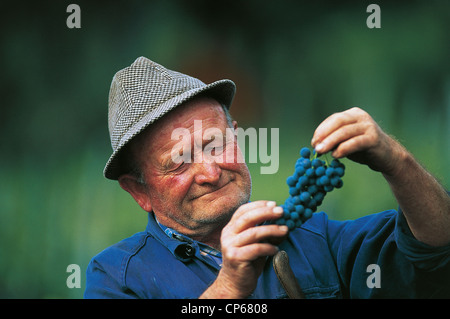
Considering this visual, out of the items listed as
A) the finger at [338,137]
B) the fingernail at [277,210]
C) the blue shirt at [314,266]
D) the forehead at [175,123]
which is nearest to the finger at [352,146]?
the finger at [338,137]

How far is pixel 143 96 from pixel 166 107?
12 centimetres

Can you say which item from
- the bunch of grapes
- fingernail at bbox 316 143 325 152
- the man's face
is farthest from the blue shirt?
fingernail at bbox 316 143 325 152

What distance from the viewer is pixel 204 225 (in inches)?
57.6

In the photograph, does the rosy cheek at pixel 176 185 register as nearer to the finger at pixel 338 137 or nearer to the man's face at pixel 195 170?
the man's face at pixel 195 170

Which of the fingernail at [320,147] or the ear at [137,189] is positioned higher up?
the fingernail at [320,147]

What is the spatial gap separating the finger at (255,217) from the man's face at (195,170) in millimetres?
330

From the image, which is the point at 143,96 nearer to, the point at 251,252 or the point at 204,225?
the point at 204,225

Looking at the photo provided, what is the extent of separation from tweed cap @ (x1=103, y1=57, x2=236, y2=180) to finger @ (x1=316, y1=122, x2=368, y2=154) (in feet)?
1.65

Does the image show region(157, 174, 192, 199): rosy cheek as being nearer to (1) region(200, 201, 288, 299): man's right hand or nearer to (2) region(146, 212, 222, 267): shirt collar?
(2) region(146, 212, 222, 267): shirt collar

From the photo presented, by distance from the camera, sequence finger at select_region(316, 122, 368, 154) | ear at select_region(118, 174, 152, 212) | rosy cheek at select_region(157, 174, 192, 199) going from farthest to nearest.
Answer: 1. ear at select_region(118, 174, 152, 212)
2. rosy cheek at select_region(157, 174, 192, 199)
3. finger at select_region(316, 122, 368, 154)

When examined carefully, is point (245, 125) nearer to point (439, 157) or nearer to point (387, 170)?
point (439, 157)

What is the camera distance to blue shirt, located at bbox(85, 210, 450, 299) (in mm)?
1391

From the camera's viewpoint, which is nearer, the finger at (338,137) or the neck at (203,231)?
the finger at (338,137)

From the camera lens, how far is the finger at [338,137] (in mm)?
1070
